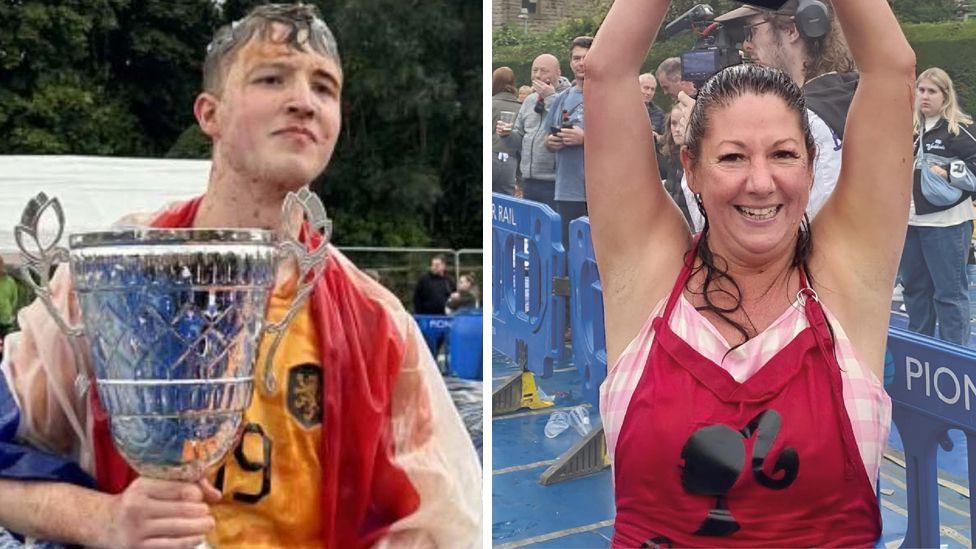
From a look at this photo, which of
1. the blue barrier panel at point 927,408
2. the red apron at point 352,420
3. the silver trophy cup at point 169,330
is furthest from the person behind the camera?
the blue barrier panel at point 927,408

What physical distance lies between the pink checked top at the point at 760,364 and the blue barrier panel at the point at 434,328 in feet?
1.64

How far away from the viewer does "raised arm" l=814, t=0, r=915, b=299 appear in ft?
9.31

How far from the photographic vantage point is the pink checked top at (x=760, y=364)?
2834mm

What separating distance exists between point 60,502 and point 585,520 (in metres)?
1.41

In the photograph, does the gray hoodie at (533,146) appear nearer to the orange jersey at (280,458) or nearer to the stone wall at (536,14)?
the stone wall at (536,14)

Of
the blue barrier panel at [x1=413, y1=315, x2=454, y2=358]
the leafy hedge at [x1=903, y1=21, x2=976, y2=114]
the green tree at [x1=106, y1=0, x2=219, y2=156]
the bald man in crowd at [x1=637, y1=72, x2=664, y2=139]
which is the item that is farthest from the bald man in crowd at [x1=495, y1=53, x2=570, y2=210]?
the leafy hedge at [x1=903, y1=21, x2=976, y2=114]

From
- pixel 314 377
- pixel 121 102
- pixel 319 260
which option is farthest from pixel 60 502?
pixel 121 102

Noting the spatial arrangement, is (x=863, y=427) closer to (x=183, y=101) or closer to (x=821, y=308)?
(x=821, y=308)

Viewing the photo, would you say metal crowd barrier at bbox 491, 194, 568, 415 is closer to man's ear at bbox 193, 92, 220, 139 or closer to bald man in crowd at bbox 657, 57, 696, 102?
bald man in crowd at bbox 657, 57, 696, 102

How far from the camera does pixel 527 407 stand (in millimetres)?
3012

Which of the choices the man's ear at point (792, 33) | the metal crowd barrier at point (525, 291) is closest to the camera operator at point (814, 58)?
the man's ear at point (792, 33)

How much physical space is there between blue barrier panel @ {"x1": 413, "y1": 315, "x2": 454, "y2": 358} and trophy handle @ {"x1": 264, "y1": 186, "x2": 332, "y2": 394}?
31cm

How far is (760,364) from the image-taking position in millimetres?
2844

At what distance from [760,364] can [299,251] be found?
4.24ft
